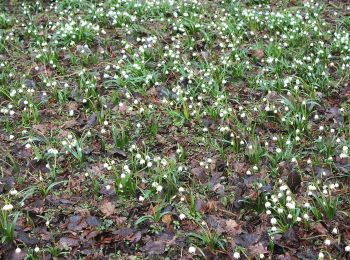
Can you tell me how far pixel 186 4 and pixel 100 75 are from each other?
2591 mm

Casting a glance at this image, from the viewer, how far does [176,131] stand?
5.79m

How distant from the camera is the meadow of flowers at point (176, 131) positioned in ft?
14.2

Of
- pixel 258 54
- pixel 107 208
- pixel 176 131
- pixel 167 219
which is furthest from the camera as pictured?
pixel 258 54

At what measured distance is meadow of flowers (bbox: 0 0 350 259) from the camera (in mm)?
4324

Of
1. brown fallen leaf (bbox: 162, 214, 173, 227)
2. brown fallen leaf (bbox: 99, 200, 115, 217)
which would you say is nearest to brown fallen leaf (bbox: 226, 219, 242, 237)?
brown fallen leaf (bbox: 162, 214, 173, 227)

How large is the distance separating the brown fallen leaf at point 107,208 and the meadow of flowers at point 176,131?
1 centimetres

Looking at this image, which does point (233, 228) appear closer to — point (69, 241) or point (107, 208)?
point (107, 208)

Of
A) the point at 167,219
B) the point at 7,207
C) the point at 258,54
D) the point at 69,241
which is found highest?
the point at 258,54

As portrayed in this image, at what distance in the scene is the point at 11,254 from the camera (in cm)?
416

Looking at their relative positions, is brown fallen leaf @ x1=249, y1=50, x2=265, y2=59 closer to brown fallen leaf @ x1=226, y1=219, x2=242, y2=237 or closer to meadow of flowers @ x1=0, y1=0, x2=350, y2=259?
meadow of flowers @ x1=0, y1=0, x2=350, y2=259

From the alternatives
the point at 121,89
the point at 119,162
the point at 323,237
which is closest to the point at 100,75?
the point at 121,89

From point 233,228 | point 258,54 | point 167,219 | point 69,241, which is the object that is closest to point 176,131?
point 167,219

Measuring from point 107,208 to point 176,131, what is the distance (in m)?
1.58

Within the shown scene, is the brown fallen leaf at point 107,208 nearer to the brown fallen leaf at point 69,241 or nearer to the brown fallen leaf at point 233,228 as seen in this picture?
the brown fallen leaf at point 69,241
